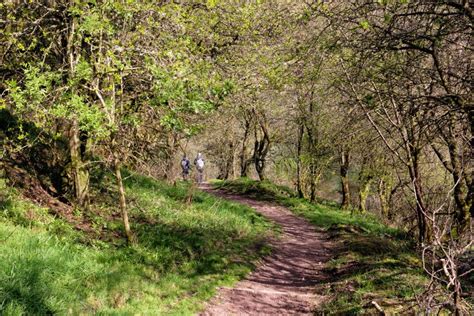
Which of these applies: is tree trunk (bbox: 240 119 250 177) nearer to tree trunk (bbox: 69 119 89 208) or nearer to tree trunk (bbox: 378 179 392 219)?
tree trunk (bbox: 378 179 392 219)

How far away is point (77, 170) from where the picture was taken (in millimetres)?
9594

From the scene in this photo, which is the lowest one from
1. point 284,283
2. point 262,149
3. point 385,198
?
point 284,283

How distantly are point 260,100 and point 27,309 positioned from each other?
18837 mm

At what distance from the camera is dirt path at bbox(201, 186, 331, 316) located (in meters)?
7.61

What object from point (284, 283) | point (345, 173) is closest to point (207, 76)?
point (284, 283)

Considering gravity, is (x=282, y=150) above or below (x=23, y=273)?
above

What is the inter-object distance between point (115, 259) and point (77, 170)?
292cm

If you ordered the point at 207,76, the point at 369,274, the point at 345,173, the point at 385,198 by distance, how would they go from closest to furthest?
the point at 369,274, the point at 207,76, the point at 345,173, the point at 385,198

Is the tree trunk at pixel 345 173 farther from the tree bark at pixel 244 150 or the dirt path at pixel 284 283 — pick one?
the tree bark at pixel 244 150

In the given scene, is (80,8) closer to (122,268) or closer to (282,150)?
(122,268)

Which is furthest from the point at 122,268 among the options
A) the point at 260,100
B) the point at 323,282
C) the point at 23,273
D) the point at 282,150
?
the point at 282,150

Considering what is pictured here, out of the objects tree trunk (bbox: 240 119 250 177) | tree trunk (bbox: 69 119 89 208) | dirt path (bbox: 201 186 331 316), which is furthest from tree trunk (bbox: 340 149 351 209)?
tree trunk (bbox: 69 119 89 208)

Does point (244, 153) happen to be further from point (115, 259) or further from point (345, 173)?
point (115, 259)

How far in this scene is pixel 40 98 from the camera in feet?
21.5
